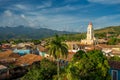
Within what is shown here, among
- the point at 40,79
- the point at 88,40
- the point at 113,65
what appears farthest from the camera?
the point at 88,40

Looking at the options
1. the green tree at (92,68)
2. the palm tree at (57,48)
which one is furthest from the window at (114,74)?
the palm tree at (57,48)

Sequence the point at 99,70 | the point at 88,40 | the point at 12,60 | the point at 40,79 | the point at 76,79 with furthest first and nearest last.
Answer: the point at 88,40 < the point at 12,60 < the point at 40,79 < the point at 99,70 < the point at 76,79

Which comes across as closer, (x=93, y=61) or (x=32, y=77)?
(x=93, y=61)

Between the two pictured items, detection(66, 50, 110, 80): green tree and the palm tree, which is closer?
detection(66, 50, 110, 80): green tree

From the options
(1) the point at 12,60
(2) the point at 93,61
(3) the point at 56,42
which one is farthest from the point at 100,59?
(1) the point at 12,60

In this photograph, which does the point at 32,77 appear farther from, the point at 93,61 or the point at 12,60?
the point at 12,60

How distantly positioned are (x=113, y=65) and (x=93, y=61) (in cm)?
576

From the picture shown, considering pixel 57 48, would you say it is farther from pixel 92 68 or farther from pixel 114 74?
pixel 114 74

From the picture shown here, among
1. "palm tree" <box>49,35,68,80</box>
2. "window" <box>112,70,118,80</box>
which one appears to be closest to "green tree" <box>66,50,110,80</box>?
"palm tree" <box>49,35,68,80</box>

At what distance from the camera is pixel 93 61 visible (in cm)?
2475

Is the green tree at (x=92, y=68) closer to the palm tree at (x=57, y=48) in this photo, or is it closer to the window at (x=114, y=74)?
the palm tree at (x=57, y=48)

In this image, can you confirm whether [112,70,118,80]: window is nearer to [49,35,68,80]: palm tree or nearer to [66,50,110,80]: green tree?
[66,50,110,80]: green tree

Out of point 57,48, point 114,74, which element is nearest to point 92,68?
point 114,74

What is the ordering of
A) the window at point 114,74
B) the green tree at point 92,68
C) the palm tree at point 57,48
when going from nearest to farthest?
the green tree at point 92,68
the palm tree at point 57,48
the window at point 114,74
